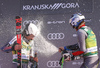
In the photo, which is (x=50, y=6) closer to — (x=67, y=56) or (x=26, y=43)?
(x=26, y=43)

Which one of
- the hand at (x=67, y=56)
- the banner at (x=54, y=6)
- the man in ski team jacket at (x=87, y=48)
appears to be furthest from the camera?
the banner at (x=54, y=6)

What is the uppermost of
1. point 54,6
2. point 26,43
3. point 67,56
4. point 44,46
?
point 54,6

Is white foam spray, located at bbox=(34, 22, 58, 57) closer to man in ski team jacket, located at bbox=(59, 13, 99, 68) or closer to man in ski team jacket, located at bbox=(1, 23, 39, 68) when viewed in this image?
man in ski team jacket, located at bbox=(1, 23, 39, 68)

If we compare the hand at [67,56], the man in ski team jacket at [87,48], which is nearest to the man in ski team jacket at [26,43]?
the hand at [67,56]

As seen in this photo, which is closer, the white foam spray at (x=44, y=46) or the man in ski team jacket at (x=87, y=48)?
the man in ski team jacket at (x=87, y=48)

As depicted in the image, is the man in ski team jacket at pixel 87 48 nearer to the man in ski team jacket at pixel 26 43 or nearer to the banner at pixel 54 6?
the man in ski team jacket at pixel 26 43

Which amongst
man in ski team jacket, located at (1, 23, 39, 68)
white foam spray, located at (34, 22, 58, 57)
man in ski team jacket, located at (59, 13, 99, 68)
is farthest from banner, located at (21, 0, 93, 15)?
man in ski team jacket, located at (59, 13, 99, 68)

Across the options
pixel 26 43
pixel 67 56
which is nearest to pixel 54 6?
pixel 26 43

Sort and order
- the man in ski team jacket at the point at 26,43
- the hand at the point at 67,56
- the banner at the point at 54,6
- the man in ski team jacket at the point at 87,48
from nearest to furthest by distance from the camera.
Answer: the man in ski team jacket at the point at 87,48
the hand at the point at 67,56
the man in ski team jacket at the point at 26,43
the banner at the point at 54,6

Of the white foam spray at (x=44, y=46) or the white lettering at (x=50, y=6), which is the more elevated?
the white lettering at (x=50, y=6)

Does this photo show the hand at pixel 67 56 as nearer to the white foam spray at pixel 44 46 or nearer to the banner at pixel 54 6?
the white foam spray at pixel 44 46

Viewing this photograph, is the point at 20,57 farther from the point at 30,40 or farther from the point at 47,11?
→ the point at 47,11

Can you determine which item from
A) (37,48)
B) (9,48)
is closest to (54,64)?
(37,48)

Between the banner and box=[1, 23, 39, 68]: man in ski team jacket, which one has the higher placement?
the banner
